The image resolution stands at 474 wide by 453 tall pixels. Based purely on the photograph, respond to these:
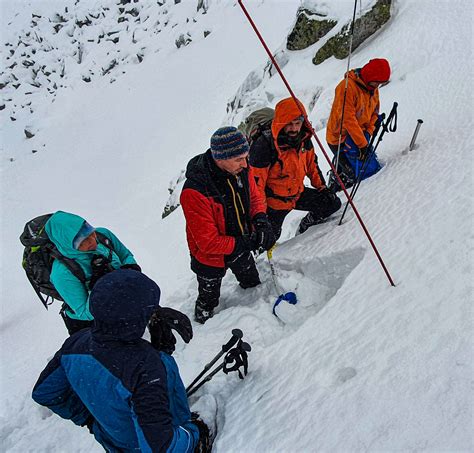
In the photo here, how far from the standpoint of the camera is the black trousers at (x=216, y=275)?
3.64m

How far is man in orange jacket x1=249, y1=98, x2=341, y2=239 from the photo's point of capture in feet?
11.3

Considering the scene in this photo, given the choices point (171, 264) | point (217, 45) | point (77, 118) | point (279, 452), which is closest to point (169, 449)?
point (279, 452)

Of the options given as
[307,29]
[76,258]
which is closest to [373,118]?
[76,258]

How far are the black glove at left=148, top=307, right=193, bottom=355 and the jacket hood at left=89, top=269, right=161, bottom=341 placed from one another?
0.87 metres

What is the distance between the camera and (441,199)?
3514 millimetres

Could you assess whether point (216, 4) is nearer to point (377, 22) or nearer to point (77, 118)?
point (77, 118)

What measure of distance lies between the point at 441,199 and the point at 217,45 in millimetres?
19466

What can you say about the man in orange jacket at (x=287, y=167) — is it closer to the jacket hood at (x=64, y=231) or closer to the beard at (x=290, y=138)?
the beard at (x=290, y=138)

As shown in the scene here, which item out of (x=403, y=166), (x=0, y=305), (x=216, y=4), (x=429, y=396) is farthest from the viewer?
(x=216, y=4)

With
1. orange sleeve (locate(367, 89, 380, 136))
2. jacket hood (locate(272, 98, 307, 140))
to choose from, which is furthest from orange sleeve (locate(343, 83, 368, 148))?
jacket hood (locate(272, 98, 307, 140))

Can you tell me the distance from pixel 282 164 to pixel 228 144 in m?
1.10

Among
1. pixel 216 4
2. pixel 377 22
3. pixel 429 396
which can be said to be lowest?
A: pixel 429 396

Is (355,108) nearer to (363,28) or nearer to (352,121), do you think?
(352,121)

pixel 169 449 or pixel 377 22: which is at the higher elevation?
pixel 377 22
